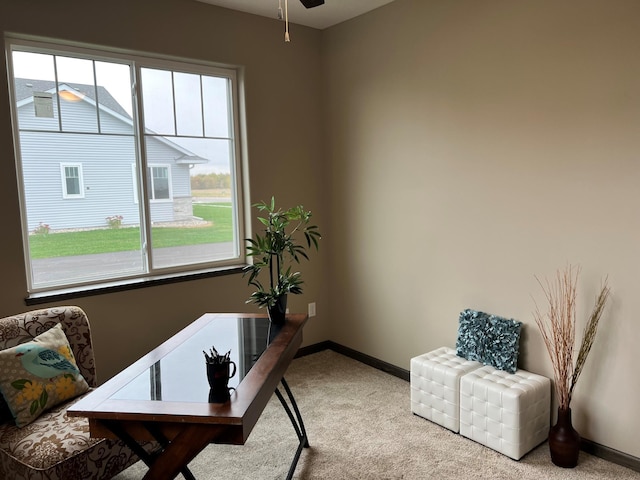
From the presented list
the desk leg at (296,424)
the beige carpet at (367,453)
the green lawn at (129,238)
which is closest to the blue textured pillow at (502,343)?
the beige carpet at (367,453)

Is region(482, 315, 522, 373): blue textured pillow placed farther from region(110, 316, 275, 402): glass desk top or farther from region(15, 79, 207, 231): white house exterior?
region(15, 79, 207, 231): white house exterior

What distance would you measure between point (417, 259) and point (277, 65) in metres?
1.96

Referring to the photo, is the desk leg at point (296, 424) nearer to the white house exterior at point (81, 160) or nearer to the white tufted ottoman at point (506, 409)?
the white tufted ottoman at point (506, 409)

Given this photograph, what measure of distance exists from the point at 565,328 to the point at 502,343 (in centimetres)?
40

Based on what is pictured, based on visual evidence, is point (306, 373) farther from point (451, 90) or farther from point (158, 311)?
point (451, 90)

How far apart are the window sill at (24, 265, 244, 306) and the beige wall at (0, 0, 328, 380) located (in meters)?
0.04

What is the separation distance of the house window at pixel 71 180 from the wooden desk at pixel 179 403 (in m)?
1.46

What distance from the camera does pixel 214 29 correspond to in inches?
140

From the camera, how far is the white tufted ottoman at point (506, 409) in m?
2.56

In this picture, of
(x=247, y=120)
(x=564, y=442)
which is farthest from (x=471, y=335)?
Answer: (x=247, y=120)

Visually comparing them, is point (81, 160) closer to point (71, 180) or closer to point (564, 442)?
point (71, 180)

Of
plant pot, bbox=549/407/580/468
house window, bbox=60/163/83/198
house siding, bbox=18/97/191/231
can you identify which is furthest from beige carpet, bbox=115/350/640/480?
house window, bbox=60/163/83/198

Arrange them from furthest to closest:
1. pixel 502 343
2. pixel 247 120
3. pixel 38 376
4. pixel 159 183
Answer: pixel 247 120 < pixel 159 183 < pixel 502 343 < pixel 38 376

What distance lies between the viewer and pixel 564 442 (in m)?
2.50
